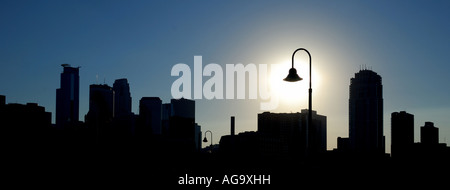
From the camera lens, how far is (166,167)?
631ft

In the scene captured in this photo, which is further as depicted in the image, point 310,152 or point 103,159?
point 103,159
